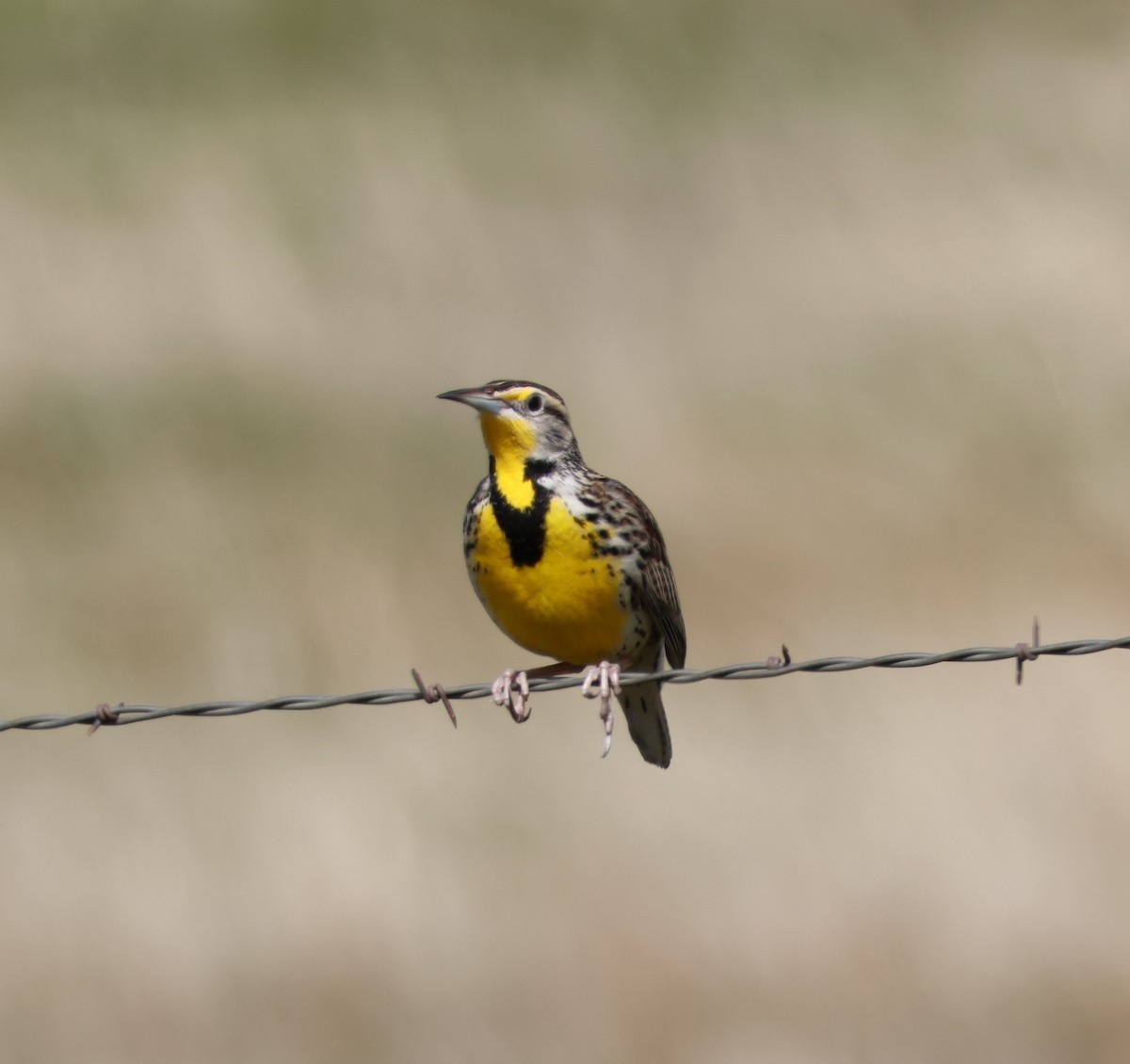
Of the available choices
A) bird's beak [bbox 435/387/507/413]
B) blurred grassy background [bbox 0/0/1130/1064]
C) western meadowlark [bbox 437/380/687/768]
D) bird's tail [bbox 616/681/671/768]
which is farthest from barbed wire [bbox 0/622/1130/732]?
blurred grassy background [bbox 0/0/1130/1064]

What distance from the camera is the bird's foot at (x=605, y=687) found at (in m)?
5.30

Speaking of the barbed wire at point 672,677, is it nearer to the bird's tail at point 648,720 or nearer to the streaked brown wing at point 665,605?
the streaked brown wing at point 665,605

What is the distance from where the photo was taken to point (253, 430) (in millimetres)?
11531

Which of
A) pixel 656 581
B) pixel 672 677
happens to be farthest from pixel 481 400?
pixel 672 677

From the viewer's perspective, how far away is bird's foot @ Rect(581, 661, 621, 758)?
530 centimetres

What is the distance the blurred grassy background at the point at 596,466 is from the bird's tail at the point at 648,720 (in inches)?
124

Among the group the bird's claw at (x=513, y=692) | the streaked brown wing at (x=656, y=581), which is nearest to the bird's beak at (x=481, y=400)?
the streaked brown wing at (x=656, y=581)

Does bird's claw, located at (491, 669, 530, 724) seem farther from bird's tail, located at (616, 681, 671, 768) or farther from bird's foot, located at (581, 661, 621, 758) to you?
bird's tail, located at (616, 681, 671, 768)

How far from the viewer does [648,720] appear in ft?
20.2

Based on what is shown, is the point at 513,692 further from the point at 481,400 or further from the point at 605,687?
the point at 481,400

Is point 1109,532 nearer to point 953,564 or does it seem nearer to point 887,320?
point 953,564

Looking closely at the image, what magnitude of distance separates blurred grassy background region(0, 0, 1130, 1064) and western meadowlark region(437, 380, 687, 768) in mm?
3729

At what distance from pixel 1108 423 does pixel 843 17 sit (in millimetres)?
4119

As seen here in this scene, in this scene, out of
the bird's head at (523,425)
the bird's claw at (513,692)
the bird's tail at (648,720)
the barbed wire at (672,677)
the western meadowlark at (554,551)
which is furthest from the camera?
the bird's tail at (648,720)
